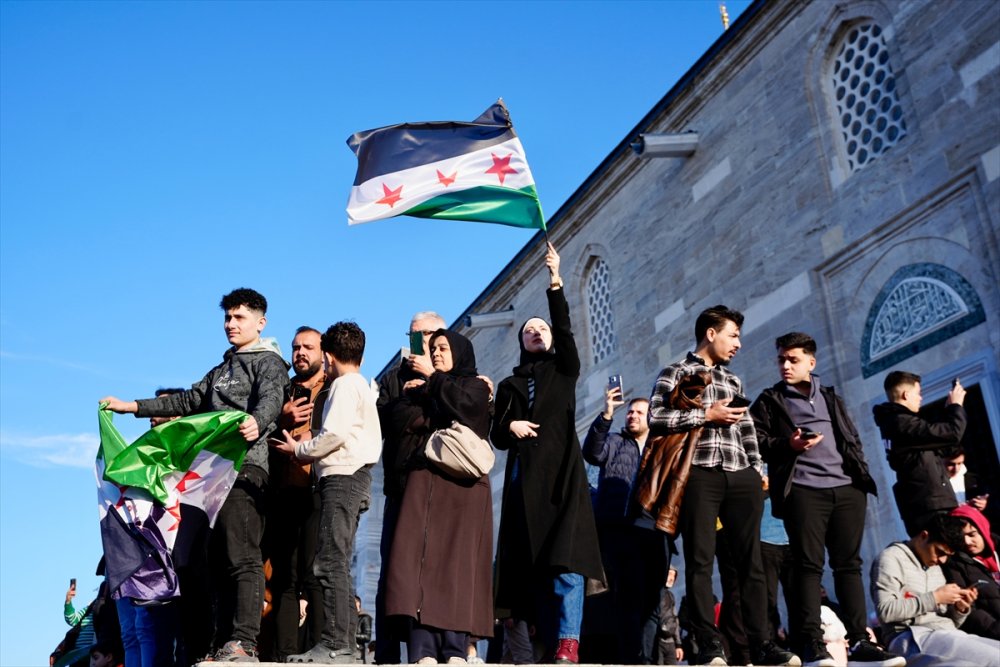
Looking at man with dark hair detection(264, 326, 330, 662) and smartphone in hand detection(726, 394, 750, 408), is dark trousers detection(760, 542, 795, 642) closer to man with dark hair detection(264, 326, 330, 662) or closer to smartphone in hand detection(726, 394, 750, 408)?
smartphone in hand detection(726, 394, 750, 408)

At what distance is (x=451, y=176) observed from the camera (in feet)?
19.9

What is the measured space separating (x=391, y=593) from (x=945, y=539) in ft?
10.8

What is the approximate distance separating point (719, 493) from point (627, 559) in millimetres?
1101

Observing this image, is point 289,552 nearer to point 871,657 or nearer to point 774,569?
point 871,657

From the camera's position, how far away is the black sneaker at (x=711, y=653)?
4410 mm

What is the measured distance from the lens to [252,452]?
4.90 meters

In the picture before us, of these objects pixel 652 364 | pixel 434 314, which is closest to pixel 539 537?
pixel 434 314

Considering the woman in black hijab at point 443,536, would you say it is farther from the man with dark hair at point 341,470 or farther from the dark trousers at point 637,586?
the dark trousers at point 637,586

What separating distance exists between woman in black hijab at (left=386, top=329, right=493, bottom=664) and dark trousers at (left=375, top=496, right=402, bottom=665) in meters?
0.07

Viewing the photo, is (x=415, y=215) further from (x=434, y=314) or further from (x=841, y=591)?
(x=841, y=591)

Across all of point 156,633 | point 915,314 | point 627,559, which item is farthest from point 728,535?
point 915,314

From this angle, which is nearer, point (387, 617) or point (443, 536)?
point (387, 617)

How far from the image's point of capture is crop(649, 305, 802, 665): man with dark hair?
4633 millimetres

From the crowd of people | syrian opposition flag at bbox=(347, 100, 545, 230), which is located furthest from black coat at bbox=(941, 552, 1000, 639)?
syrian opposition flag at bbox=(347, 100, 545, 230)
